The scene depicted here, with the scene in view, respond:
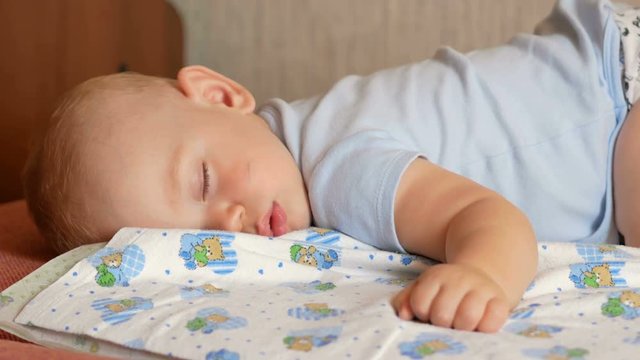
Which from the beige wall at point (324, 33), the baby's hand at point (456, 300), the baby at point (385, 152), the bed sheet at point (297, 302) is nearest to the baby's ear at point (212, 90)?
the baby at point (385, 152)

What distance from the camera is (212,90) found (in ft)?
3.93

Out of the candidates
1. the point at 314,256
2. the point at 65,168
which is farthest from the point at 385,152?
the point at 65,168

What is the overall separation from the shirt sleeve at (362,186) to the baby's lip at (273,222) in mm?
43

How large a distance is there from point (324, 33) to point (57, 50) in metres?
0.63

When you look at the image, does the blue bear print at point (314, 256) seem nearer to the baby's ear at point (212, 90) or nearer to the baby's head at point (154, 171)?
the baby's head at point (154, 171)

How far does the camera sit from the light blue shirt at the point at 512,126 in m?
1.12

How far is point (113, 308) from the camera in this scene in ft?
2.79

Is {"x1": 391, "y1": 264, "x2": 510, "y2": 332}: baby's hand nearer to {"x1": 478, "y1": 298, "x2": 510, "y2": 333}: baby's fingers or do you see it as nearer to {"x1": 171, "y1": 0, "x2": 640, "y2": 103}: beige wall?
{"x1": 478, "y1": 298, "x2": 510, "y2": 333}: baby's fingers

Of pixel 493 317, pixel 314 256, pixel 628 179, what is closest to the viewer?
pixel 493 317

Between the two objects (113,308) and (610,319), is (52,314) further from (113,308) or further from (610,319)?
(610,319)

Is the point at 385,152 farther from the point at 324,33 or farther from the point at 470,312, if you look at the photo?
the point at 324,33

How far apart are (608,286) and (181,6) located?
5.46 ft

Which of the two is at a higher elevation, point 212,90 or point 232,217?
point 212,90

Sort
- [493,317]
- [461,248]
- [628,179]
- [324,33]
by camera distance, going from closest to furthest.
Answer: [493,317], [461,248], [628,179], [324,33]
